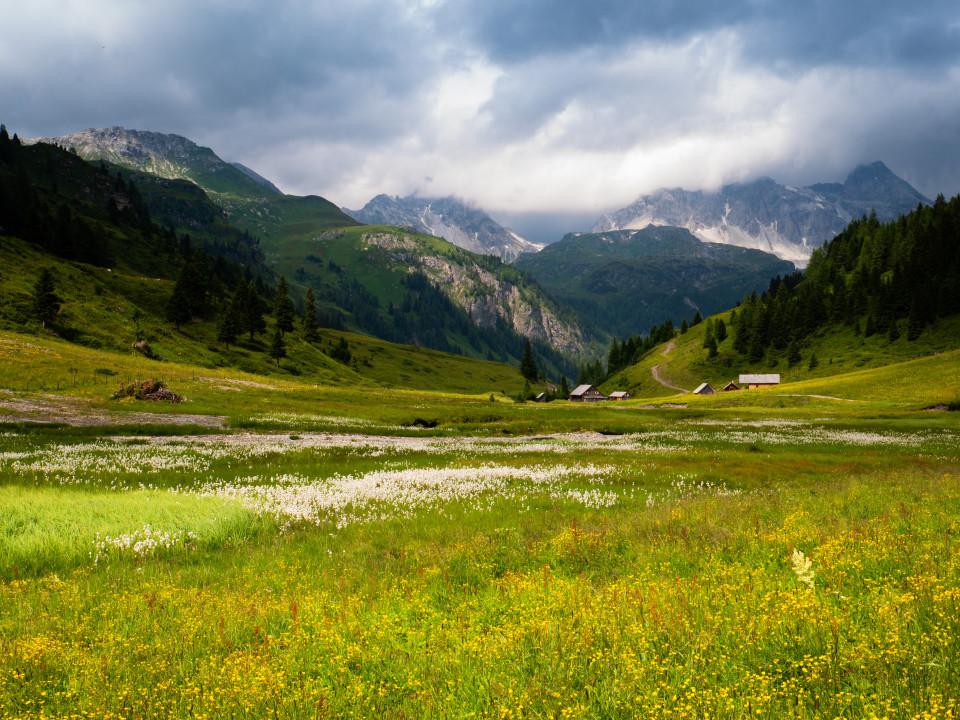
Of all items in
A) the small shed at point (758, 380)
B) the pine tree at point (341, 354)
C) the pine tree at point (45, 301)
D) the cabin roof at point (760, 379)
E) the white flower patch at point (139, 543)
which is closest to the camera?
the white flower patch at point (139, 543)

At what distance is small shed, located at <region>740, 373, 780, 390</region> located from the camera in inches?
5381

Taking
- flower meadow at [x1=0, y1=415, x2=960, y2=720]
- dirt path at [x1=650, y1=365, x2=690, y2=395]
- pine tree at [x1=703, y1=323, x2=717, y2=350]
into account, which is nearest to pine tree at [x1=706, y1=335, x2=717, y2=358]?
pine tree at [x1=703, y1=323, x2=717, y2=350]

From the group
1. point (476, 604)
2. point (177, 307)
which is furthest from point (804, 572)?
point (177, 307)

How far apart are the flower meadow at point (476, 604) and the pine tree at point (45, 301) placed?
9819 centimetres

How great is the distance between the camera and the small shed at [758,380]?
136675 millimetres

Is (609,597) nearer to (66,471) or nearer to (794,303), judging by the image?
(66,471)

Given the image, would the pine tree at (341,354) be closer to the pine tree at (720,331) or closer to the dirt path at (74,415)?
the dirt path at (74,415)

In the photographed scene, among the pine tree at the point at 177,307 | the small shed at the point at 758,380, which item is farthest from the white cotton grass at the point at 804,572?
the small shed at the point at 758,380

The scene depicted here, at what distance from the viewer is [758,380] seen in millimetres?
141250

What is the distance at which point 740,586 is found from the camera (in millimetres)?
5941

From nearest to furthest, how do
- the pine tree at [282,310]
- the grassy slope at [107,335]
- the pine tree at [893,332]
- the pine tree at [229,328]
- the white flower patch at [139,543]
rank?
the white flower patch at [139,543] → the grassy slope at [107,335] → the pine tree at [229,328] → the pine tree at [893,332] → the pine tree at [282,310]

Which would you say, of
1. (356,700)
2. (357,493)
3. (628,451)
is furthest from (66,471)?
(628,451)

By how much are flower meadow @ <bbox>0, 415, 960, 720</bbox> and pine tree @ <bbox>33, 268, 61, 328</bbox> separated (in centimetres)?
9819

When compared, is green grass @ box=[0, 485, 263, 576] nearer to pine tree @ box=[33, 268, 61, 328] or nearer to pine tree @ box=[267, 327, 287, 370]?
pine tree @ box=[33, 268, 61, 328]
